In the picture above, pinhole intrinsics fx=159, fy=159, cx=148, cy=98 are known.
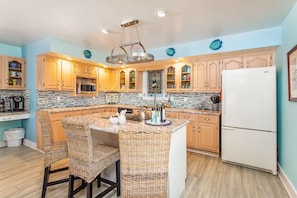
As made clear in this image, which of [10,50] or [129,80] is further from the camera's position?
[129,80]

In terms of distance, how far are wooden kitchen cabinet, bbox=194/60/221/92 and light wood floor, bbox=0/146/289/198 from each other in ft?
5.21

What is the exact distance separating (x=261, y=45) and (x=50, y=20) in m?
3.79

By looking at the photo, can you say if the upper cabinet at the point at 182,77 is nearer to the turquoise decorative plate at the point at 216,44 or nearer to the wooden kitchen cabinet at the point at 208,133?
the turquoise decorative plate at the point at 216,44

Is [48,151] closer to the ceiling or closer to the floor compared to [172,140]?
closer to the floor

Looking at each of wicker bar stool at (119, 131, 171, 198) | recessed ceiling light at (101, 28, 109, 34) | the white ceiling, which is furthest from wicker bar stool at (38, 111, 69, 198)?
recessed ceiling light at (101, 28, 109, 34)

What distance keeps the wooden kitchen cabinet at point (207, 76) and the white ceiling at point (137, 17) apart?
644 millimetres

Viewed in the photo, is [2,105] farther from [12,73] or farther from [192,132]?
[192,132]

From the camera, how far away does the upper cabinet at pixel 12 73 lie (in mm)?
3711

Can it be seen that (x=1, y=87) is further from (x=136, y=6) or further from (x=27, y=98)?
(x=136, y=6)

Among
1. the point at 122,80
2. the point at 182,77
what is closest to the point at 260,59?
the point at 182,77

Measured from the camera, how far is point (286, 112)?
241 cm

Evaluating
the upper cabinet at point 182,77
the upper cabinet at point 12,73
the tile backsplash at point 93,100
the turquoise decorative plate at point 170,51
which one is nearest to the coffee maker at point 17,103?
the upper cabinet at point 12,73

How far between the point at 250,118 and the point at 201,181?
1.39 m

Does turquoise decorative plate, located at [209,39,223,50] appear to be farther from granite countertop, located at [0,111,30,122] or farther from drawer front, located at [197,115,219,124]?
granite countertop, located at [0,111,30,122]
